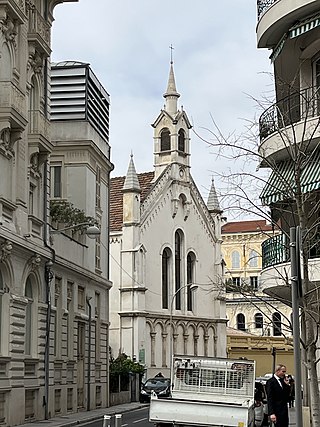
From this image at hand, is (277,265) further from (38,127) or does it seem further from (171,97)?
(171,97)

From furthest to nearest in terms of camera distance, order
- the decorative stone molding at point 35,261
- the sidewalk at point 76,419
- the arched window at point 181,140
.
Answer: the arched window at point 181,140 → the decorative stone molding at point 35,261 → the sidewalk at point 76,419

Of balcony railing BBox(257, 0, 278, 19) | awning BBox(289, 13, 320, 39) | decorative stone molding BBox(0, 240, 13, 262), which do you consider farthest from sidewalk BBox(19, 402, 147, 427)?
awning BBox(289, 13, 320, 39)

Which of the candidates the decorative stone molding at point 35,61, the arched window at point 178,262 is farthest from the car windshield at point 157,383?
the decorative stone molding at point 35,61

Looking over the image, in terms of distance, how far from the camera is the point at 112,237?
69.1 metres

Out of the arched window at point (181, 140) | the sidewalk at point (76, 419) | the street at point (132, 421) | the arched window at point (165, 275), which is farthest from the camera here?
the arched window at point (181, 140)

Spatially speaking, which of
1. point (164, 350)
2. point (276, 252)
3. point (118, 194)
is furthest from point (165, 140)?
point (276, 252)

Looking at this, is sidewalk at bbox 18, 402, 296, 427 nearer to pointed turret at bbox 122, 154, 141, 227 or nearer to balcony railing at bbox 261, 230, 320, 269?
balcony railing at bbox 261, 230, 320, 269

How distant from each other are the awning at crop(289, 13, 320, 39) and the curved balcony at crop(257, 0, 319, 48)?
0.19 meters

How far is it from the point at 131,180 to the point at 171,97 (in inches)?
459

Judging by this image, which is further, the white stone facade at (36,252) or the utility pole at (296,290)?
the white stone facade at (36,252)

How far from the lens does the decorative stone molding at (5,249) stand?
86.5ft

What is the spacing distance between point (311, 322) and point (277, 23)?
989cm

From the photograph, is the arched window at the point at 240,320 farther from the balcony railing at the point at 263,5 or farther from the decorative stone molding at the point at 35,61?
the balcony railing at the point at 263,5

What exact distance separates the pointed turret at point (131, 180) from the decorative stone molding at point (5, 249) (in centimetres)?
4133
